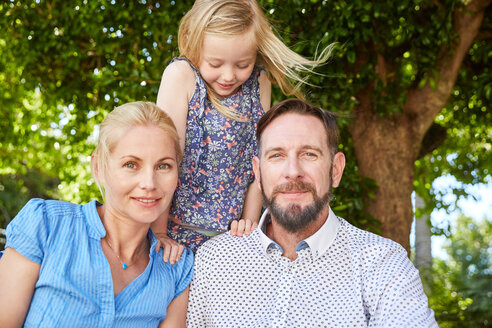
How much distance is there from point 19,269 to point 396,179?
3.60 metres

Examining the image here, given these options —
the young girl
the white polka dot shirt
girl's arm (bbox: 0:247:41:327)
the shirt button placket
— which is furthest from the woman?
the shirt button placket

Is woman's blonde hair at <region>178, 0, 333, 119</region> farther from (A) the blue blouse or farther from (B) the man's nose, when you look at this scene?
(A) the blue blouse

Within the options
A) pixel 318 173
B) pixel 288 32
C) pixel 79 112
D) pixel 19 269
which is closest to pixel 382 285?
pixel 318 173

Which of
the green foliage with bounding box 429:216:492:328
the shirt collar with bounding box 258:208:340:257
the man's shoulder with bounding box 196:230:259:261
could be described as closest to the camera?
the shirt collar with bounding box 258:208:340:257

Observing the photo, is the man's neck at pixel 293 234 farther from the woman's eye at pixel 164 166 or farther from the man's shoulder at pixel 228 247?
the woman's eye at pixel 164 166

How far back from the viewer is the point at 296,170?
→ 258 centimetres

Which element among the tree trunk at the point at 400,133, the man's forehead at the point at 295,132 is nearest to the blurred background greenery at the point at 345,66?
the tree trunk at the point at 400,133

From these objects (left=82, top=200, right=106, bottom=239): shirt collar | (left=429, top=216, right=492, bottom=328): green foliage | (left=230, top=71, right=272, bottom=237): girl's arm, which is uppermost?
(left=230, top=71, right=272, bottom=237): girl's arm

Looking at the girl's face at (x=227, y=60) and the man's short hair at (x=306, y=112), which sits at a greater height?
the girl's face at (x=227, y=60)

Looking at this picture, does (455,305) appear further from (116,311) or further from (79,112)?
(116,311)

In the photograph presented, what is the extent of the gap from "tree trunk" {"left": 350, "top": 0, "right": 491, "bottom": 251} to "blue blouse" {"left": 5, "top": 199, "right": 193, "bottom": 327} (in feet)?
9.72

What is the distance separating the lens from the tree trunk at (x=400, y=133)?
4934 millimetres

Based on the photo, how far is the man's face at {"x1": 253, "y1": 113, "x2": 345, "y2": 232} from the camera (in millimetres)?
2592

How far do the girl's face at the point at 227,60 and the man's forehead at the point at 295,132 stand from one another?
1.19 ft
